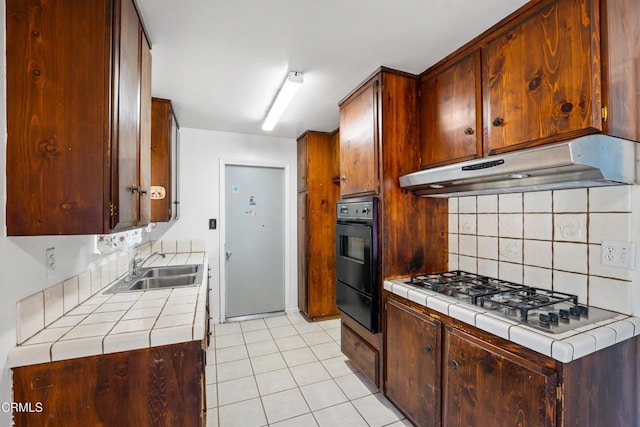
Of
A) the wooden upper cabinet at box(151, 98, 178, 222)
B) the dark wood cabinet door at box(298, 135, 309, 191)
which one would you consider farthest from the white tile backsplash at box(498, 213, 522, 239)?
the wooden upper cabinet at box(151, 98, 178, 222)

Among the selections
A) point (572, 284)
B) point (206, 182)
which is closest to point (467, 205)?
point (572, 284)

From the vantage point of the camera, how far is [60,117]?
3.29 ft

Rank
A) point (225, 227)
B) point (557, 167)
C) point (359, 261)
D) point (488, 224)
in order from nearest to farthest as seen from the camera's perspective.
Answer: point (557, 167) → point (488, 224) → point (359, 261) → point (225, 227)

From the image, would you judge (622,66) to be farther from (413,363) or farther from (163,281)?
(163,281)

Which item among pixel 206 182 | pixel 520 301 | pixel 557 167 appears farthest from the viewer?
pixel 206 182

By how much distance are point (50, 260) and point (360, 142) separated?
1926 millimetres

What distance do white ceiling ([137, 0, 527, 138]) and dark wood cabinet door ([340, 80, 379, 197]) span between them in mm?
144

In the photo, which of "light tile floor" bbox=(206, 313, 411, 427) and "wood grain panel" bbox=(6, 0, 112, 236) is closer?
"wood grain panel" bbox=(6, 0, 112, 236)

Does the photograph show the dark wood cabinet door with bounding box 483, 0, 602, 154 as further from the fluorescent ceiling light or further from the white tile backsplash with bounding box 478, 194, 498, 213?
the fluorescent ceiling light

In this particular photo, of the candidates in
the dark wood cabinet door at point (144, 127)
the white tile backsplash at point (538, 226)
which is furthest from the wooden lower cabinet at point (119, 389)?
the white tile backsplash at point (538, 226)

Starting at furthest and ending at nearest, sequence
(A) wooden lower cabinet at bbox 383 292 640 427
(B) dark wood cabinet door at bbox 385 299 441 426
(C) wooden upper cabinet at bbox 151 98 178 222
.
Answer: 1. (C) wooden upper cabinet at bbox 151 98 178 222
2. (B) dark wood cabinet door at bbox 385 299 441 426
3. (A) wooden lower cabinet at bbox 383 292 640 427

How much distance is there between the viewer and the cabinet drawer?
6.93 ft

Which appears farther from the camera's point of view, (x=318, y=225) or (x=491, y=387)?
(x=318, y=225)

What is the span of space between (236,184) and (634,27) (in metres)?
3.40
